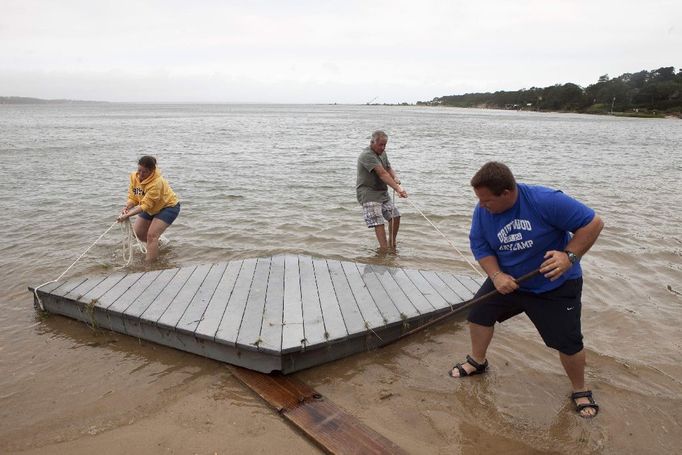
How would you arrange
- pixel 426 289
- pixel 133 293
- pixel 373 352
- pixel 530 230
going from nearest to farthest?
1. pixel 530 230
2. pixel 373 352
3. pixel 133 293
4. pixel 426 289

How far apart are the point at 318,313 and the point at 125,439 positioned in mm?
2151

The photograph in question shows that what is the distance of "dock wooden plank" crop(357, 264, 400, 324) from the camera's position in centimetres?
487

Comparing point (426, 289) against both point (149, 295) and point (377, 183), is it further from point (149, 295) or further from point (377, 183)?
point (149, 295)

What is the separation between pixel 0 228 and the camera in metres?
9.73

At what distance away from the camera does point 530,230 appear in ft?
10.9

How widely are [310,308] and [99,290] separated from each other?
286 cm

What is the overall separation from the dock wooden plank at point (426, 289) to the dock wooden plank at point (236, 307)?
221cm

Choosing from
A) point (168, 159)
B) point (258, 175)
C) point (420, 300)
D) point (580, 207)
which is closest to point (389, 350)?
point (420, 300)

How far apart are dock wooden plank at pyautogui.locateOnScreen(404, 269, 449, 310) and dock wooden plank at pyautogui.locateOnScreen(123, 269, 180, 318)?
10.9 ft

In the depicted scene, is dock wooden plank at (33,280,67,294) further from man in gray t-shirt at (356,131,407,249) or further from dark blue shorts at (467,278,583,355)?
dark blue shorts at (467,278,583,355)

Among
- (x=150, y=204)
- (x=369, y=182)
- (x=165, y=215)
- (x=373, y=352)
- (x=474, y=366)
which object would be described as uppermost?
(x=369, y=182)

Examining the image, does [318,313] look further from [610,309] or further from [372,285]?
[610,309]

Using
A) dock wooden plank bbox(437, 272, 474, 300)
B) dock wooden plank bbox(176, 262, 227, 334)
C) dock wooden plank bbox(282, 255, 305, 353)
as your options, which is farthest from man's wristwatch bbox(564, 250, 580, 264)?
dock wooden plank bbox(176, 262, 227, 334)

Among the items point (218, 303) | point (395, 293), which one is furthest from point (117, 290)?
point (395, 293)
